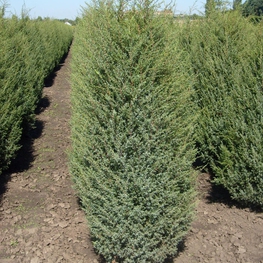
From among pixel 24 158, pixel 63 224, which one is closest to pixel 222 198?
pixel 63 224

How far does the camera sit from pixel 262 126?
363 centimetres

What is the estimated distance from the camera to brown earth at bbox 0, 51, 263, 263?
10.6ft

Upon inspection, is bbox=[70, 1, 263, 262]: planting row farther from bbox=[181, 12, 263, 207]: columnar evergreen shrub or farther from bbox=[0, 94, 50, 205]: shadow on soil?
bbox=[0, 94, 50, 205]: shadow on soil

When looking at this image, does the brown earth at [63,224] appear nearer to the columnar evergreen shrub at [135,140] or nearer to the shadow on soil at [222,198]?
the shadow on soil at [222,198]

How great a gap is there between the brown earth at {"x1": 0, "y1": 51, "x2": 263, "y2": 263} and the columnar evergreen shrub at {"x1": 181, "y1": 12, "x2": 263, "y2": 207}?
0.32m

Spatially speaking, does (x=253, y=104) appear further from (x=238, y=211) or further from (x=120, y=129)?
(x=120, y=129)

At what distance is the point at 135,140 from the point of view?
2.50 metres

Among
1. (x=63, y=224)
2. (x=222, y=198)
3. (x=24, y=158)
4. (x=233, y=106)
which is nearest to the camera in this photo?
(x=63, y=224)

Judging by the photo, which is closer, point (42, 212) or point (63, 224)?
point (63, 224)

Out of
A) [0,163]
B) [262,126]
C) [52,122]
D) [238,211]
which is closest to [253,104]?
[262,126]

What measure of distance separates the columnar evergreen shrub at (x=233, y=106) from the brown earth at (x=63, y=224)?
32 cm

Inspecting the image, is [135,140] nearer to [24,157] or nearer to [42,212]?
[42,212]

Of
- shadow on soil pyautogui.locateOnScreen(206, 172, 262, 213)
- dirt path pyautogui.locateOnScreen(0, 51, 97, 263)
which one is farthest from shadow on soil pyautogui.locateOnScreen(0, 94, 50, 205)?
shadow on soil pyautogui.locateOnScreen(206, 172, 262, 213)

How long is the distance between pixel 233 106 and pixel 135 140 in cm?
185
